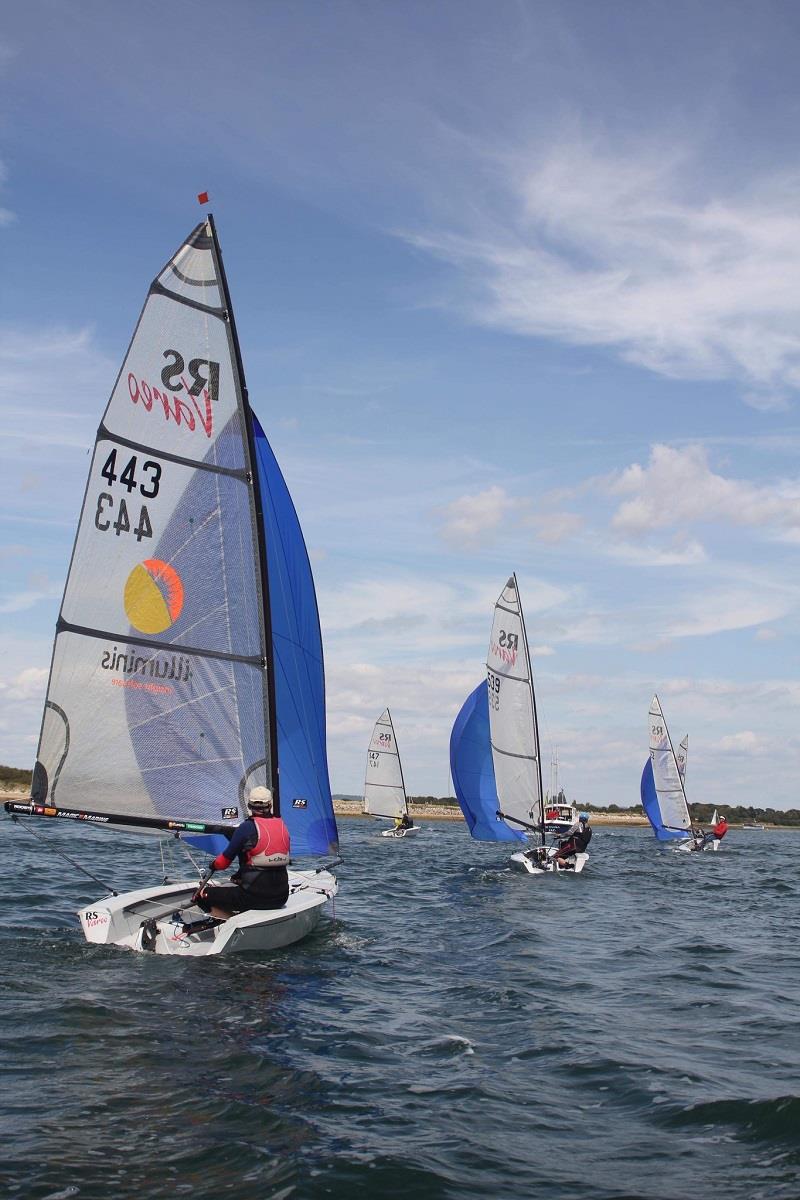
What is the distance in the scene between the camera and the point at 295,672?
14.9m

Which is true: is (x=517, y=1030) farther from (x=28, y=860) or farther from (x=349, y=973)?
(x=28, y=860)

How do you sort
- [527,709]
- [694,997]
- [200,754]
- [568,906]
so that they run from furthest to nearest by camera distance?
[527,709], [568,906], [200,754], [694,997]

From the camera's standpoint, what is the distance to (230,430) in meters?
13.8

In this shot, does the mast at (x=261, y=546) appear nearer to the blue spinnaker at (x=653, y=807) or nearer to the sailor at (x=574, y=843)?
the sailor at (x=574, y=843)

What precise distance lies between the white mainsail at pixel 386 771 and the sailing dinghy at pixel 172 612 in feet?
151

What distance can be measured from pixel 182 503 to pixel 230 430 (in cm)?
123

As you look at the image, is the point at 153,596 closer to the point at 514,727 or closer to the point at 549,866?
the point at 549,866

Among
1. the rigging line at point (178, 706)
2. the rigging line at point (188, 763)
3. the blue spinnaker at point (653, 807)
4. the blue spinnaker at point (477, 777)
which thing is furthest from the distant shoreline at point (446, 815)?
the rigging line at point (178, 706)

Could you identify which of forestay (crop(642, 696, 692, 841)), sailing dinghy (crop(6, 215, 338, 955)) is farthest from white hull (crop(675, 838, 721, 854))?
sailing dinghy (crop(6, 215, 338, 955))

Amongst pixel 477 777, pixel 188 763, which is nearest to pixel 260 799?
pixel 188 763

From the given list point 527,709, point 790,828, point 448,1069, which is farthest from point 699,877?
point 790,828

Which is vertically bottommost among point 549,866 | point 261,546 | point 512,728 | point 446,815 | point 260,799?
point 446,815

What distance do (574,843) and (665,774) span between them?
23.1 meters

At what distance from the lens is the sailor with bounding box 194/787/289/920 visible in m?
11.9
